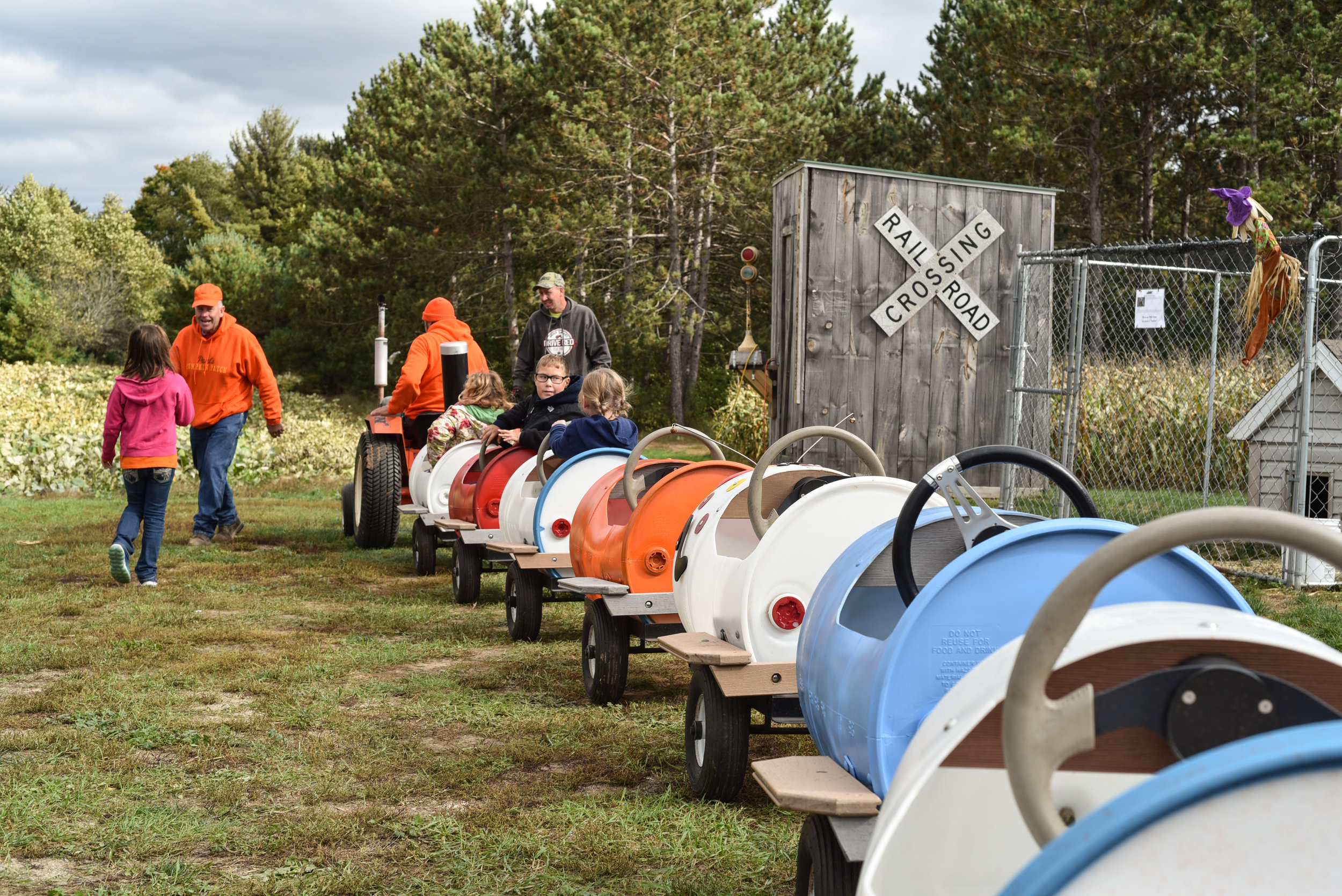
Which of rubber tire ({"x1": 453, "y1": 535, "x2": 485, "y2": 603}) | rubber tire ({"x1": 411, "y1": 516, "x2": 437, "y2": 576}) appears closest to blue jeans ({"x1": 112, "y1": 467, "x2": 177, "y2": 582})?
rubber tire ({"x1": 411, "y1": 516, "x2": 437, "y2": 576})

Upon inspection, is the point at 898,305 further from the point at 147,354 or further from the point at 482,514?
the point at 147,354

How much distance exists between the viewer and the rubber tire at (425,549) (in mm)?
8883

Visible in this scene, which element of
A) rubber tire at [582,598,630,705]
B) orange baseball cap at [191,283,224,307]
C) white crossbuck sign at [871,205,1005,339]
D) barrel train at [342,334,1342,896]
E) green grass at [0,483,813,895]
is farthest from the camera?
orange baseball cap at [191,283,224,307]

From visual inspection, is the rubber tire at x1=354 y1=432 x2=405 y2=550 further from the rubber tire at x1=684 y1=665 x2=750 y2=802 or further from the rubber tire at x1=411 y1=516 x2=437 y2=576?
the rubber tire at x1=684 y1=665 x2=750 y2=802

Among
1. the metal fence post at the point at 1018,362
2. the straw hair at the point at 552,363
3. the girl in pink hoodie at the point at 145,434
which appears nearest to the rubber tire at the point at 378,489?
the girl in pink hoodie at the point at 145,434

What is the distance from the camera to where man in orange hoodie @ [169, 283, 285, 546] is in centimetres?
962

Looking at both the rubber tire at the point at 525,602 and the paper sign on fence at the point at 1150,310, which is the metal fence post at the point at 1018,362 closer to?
the paper sign on fence at the point at 1150,310

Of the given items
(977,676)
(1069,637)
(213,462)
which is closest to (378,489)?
(213,462)

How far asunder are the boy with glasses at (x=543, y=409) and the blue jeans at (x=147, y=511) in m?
2.15

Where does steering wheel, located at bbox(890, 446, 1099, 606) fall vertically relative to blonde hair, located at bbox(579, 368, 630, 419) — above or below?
below

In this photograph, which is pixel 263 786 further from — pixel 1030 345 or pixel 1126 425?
pixel 1126 425

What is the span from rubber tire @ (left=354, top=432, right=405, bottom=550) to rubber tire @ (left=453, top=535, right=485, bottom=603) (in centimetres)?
252

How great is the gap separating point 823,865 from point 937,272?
782 cm

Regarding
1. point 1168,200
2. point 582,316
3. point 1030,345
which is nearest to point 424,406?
point 582,316
